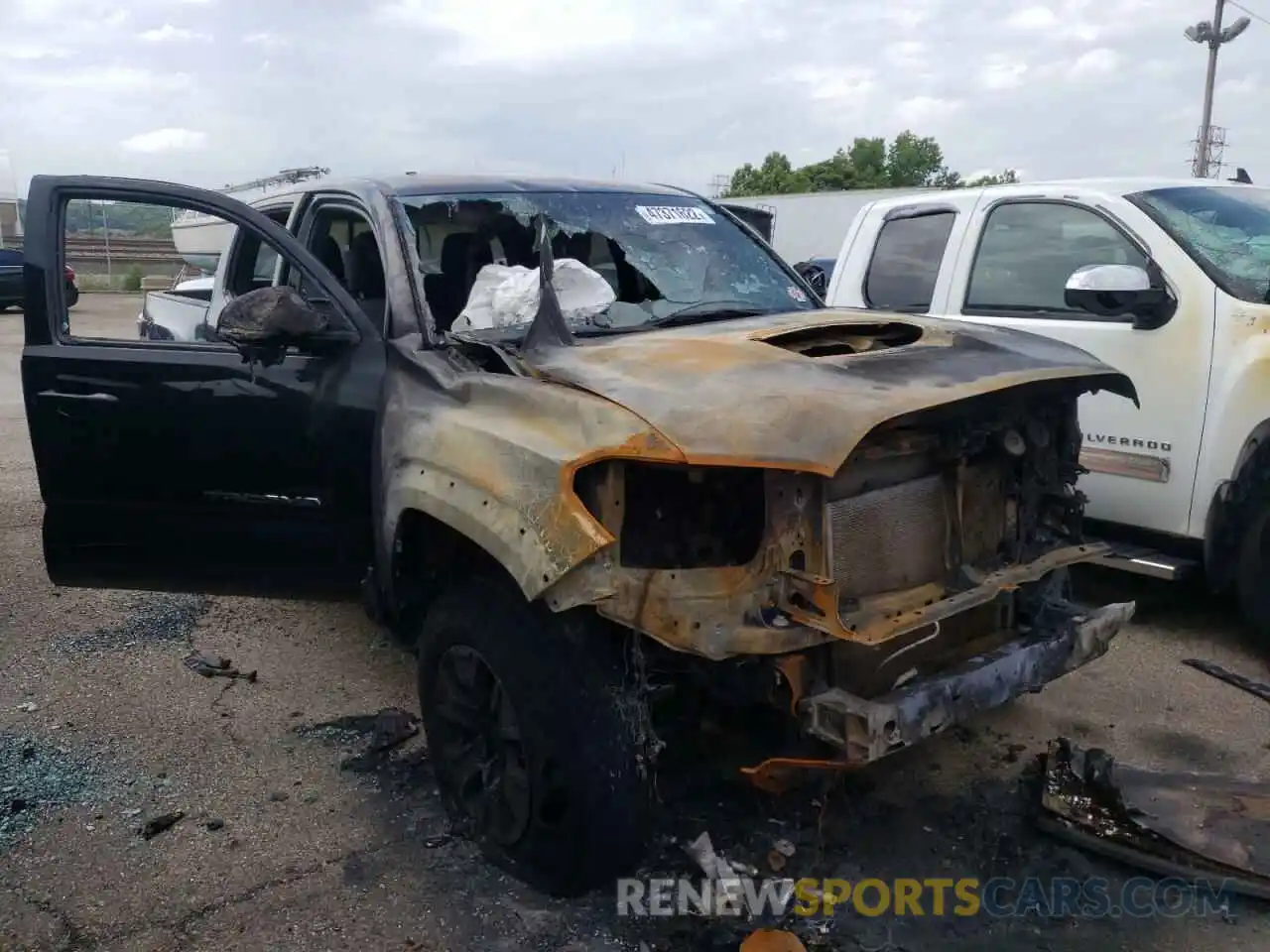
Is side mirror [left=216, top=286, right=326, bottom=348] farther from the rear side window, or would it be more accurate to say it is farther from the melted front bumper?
the rear side window

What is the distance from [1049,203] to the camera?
514cm

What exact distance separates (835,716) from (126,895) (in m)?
2.03

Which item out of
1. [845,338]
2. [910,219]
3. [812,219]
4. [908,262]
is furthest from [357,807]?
[812,219]

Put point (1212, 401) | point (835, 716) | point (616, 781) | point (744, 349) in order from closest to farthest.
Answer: point (835, 716) → point (616, 781) → point (744, 349) → point (1212, 401)

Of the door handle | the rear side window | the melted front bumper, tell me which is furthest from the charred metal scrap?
the door handle

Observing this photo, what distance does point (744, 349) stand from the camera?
116 inches

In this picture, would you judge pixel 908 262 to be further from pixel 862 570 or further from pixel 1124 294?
pixel 862 570

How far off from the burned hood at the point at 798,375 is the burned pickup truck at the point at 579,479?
0.01 m

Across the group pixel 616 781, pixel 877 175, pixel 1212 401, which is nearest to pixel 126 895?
pixel 616 781

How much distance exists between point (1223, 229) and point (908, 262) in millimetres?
1542

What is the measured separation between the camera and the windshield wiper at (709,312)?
3680mm

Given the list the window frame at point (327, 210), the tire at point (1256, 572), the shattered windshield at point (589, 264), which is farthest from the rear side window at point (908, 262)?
the window frame at point (327, 210)

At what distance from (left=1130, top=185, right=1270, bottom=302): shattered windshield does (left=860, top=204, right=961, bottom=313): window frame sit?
0.95m

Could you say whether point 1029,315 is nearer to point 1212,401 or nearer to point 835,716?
point 1212,401
